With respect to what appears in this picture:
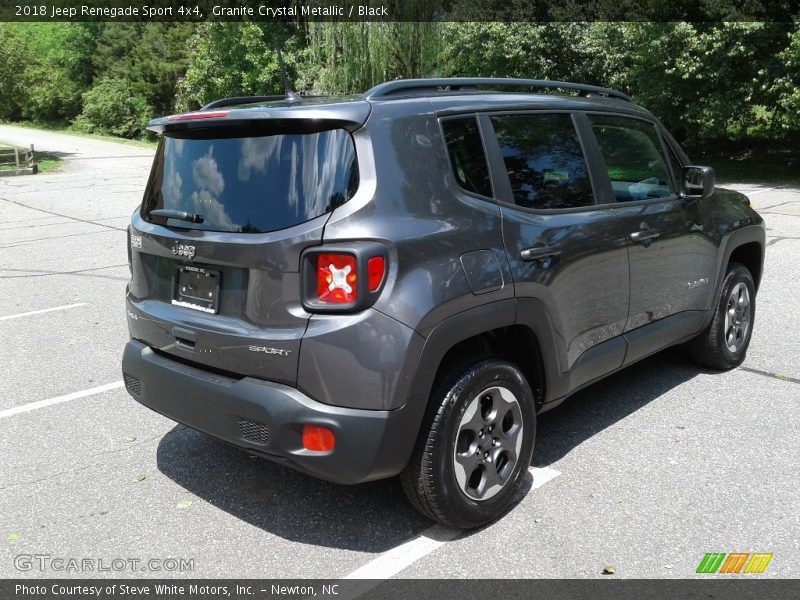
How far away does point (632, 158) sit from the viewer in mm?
4492

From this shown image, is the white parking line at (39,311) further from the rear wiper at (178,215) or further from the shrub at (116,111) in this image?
the shrub at (116,111)

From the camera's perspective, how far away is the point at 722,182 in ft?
65.4

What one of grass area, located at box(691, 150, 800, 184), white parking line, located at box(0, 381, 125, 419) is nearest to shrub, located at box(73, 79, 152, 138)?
grass area, located at box(691, 150, 800, 184)

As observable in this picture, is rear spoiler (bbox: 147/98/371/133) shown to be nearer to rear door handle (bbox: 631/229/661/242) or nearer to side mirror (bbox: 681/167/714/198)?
rear door handle (bbox: 631/229/661/242)

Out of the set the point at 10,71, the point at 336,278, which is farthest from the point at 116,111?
the point at 336,278

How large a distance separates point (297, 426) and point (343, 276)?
0.61 meters

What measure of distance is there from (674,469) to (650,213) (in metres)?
1.44

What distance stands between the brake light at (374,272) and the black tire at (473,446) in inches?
21.7

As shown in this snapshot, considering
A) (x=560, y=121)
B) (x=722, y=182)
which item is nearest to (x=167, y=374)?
(x=560, y=121)

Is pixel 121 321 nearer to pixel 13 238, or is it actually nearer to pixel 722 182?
pixel 13 238

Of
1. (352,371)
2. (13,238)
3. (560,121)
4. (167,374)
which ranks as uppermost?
(560,121)

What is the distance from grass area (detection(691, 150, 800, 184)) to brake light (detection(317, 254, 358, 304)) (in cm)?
1982

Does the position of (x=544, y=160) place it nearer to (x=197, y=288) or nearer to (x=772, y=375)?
(x=197, y=288)

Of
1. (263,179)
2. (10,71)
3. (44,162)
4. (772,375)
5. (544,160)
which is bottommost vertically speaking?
(44,162)
